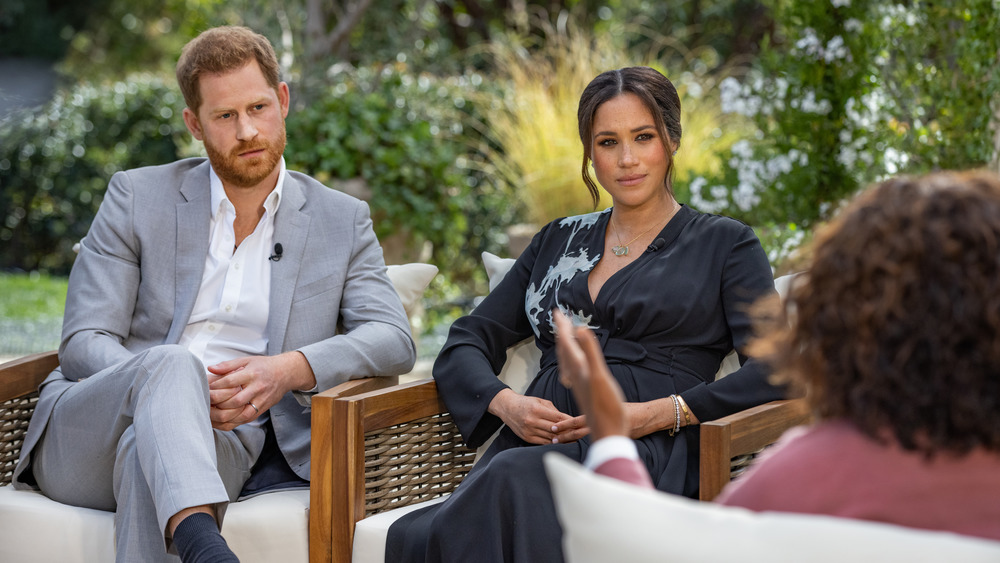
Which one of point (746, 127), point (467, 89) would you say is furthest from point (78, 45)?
point (746, 127)

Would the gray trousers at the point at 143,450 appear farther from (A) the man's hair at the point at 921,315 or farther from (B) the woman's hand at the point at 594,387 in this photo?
(A) the man's hair at the point at 921,315

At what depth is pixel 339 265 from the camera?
271cm

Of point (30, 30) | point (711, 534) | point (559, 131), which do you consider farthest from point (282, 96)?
point (30, 30)

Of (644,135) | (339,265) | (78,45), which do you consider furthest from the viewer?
Answer: (78,45)

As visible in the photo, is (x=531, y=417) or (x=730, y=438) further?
(x=531, y=417)

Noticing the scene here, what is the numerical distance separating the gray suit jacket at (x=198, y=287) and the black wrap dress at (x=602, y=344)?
0.81ft

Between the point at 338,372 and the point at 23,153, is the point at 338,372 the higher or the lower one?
the lower one

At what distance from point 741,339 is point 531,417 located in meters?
0.51

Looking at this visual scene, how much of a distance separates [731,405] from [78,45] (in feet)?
57.0

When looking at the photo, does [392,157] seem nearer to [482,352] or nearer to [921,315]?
[482,352]

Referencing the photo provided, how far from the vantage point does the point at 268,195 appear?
2771 mm

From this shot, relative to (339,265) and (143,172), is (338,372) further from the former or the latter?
(143,172)

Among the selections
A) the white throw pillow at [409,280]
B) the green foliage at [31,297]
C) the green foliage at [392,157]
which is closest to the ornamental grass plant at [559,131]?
the green foliage at [392,157]

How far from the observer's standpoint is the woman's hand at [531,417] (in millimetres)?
2277
